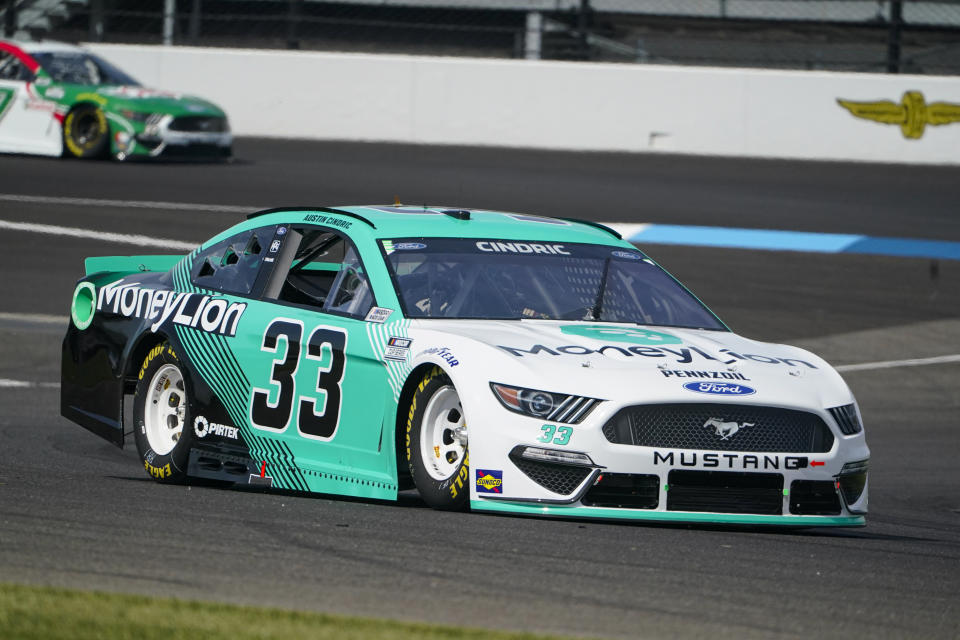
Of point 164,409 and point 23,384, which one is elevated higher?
point 164,409

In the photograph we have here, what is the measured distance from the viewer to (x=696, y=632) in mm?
4801

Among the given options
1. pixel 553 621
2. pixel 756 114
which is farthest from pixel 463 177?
pixel 553 621

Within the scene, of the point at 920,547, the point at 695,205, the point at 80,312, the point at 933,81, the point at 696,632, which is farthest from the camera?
the point at 933,81

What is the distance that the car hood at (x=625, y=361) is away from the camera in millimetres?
6488

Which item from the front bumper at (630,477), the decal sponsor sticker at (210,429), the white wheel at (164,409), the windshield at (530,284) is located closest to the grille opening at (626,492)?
the front bumper at (630,477)

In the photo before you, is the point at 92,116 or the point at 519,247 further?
the point at 92,116

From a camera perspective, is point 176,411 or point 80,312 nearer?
point 176,411

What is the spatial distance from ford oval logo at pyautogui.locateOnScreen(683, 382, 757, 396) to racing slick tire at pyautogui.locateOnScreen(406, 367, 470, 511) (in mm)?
902

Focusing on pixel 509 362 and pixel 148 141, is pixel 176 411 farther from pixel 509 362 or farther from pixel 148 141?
pixel 148 141

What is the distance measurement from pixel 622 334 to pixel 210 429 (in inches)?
76.7

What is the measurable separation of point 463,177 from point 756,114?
4974mm

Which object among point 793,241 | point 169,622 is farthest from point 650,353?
point 793,241

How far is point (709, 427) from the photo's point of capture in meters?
6.52

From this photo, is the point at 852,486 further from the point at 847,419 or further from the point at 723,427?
the point at 723,427
